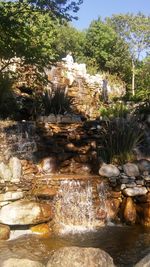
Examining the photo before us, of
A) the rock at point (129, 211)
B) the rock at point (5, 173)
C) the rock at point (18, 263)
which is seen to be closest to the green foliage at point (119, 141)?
the rock at point (129, 211)

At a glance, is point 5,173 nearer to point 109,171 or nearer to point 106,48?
point 109,171

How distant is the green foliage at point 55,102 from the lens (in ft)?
35.4

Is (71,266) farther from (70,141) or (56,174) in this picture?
(70,141)

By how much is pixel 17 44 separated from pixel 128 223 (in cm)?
405

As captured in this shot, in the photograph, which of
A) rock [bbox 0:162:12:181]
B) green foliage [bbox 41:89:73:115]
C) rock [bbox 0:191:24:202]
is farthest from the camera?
green foliage [bbox 41:89:73:115]

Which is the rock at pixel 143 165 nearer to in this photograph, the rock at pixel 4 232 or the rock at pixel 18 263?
the rock at pixel 4 232

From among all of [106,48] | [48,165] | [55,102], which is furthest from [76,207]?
[106,48]

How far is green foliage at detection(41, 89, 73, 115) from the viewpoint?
10.8m

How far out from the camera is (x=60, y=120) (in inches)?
376

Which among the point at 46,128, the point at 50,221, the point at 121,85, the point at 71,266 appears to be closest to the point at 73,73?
the point at 121,85

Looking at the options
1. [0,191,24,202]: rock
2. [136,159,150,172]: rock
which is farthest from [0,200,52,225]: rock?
[136,159,150,172]: rock

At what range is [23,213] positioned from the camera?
6148mm

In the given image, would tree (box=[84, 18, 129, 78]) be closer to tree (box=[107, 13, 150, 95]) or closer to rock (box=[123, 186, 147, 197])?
tree (box=[107, 13, 150, 95])

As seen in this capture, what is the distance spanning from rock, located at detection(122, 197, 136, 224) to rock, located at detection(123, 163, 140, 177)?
600 mm
